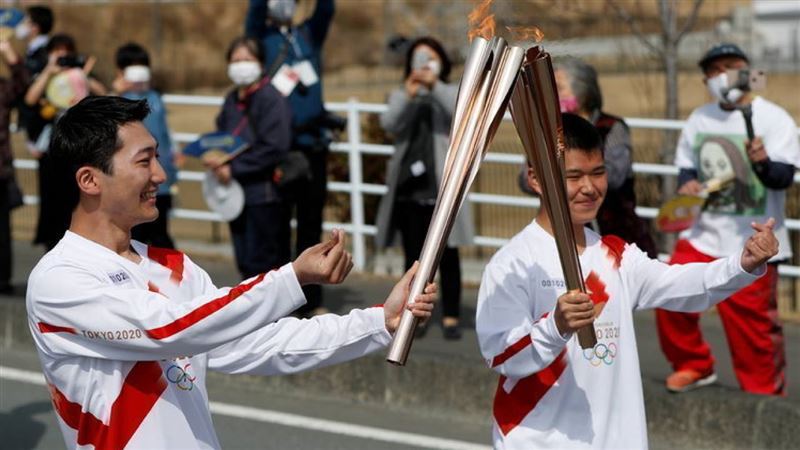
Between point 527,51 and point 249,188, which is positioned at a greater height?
point 527,51

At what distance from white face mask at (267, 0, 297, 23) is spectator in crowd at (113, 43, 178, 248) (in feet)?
2.77

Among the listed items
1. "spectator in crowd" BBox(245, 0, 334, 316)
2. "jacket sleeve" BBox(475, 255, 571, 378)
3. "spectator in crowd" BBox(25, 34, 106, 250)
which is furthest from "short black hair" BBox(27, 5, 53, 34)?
"jacket sleeve" BBox(475, 255, 571, 378)

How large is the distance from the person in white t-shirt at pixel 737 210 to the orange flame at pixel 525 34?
3.13 m

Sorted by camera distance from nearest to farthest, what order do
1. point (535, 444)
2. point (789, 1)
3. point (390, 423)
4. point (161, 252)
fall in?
1. point (161, 252)
2. point (535, 444)
3. point (390, 423)
4. point (789, 1)

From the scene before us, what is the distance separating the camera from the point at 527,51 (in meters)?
3.70

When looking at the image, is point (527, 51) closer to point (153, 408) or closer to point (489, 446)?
point (153, 408)

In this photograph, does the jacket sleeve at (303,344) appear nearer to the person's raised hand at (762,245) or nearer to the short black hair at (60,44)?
the person's raised hand at (762,245)

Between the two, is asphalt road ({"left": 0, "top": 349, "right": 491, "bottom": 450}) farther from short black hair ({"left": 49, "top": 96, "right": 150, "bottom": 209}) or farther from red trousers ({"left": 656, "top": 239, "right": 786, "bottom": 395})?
short black hair ({"left": 49, "top": 96, "right": 150, "bottom": 209})

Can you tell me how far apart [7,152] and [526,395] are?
565 centimetres

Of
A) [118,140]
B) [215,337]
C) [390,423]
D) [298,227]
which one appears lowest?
[390,423]

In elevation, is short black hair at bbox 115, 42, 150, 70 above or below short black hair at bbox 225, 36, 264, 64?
below

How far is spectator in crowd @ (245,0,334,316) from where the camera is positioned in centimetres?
862

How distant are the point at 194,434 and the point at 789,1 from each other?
2581cm

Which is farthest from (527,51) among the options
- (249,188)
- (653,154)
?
(653,154)
